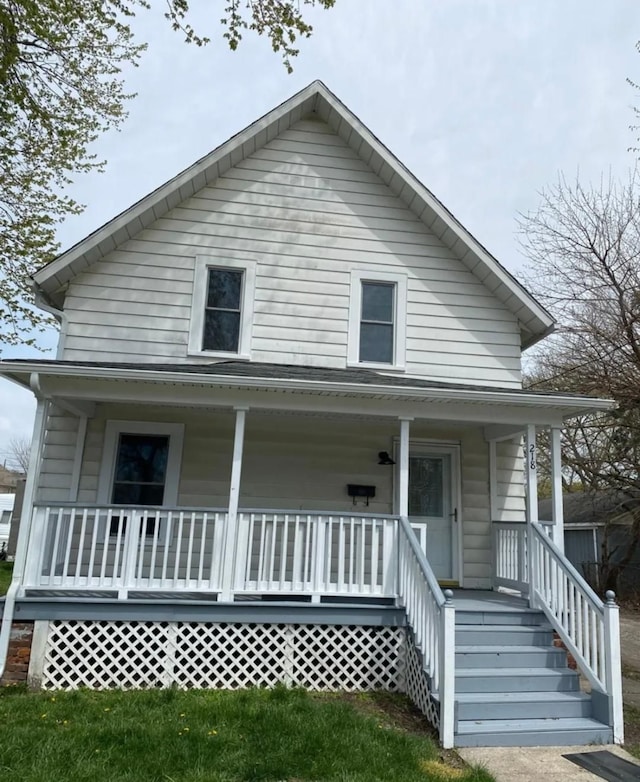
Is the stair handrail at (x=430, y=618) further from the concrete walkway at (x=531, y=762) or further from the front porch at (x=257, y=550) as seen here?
the concrete walkway at (x=531, y=762)

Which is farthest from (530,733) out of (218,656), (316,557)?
(218,656)

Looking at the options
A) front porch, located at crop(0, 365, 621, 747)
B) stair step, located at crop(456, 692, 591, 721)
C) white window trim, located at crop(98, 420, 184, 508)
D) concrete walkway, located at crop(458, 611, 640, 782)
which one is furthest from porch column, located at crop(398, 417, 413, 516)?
white window trim, located at crop(98, 420, 184, 508)

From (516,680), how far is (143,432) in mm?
5499

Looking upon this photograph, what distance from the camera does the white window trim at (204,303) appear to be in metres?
8.68

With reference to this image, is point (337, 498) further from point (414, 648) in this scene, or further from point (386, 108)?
point (386, 108)

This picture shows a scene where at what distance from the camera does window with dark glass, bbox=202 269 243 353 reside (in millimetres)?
8852

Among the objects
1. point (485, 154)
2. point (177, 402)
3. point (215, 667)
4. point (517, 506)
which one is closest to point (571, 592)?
point (517, 506)

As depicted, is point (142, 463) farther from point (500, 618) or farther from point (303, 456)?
point (500, 618)

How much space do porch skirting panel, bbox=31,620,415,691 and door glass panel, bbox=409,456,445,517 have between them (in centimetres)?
238

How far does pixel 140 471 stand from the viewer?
829cm

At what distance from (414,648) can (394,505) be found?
8.20 ft

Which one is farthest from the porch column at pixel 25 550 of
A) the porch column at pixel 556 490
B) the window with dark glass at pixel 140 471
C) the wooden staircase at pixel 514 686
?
the porch column at pixel 556 490

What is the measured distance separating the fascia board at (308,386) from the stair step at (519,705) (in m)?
3.10

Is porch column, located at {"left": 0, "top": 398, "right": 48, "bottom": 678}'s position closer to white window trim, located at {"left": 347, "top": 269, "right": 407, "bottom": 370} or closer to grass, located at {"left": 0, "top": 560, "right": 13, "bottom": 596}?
white window trim, located at {"left": 347, "top": 269, "right": 407, "bottom": 370}
